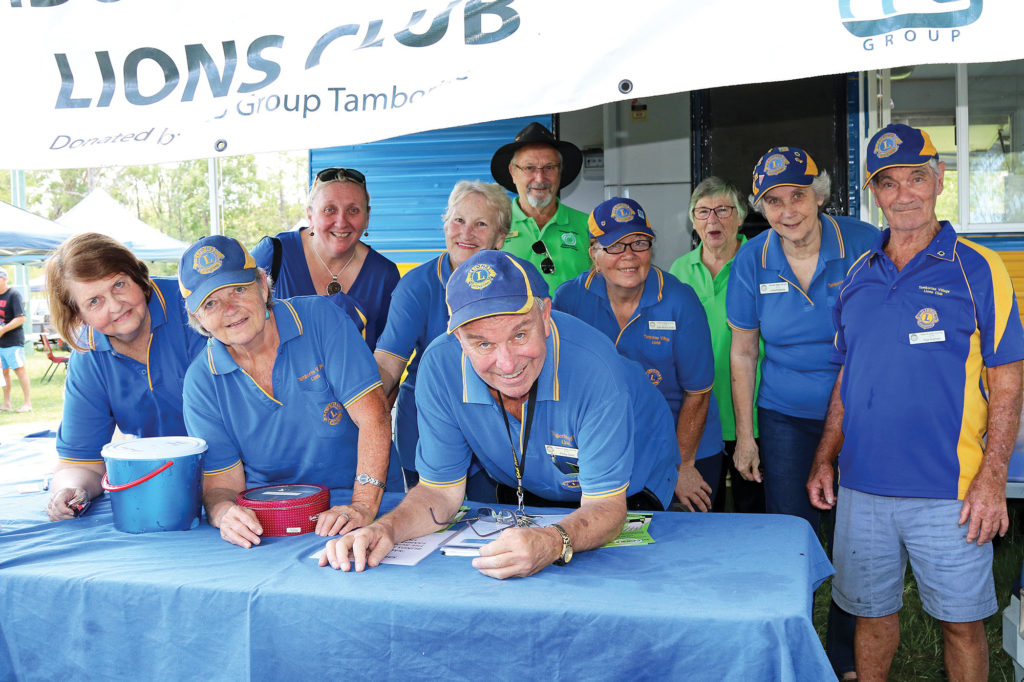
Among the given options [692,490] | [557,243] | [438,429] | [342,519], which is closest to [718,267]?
[557,243]

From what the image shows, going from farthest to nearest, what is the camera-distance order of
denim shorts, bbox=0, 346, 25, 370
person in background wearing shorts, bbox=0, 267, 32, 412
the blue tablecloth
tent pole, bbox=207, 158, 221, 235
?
denim shorts, bbox=0, 346, 25, 370 < person in background wearing shorts, bbox=0, 267, 32, 412 < tent pole, bbox=207, 158, 221, 235 < the blue tablecloth

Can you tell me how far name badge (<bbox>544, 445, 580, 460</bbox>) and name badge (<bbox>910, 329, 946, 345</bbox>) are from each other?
108 cm

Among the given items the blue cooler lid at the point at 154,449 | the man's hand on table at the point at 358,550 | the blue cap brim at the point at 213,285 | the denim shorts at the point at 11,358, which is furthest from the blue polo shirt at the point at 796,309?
the denim shorts at the point at 11,358

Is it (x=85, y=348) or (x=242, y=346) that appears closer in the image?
(x=242, y=346)

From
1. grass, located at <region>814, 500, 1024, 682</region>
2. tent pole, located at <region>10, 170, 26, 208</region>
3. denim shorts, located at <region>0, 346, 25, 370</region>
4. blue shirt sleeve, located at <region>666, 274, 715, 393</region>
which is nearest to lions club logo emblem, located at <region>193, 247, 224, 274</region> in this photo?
blue shirt sleeve, located at <region>666, 274, 715, 393</region>

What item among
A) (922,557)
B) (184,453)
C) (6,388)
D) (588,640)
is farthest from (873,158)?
(6,388)

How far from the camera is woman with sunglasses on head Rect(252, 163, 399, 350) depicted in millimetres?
3555

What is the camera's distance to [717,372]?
3945mm

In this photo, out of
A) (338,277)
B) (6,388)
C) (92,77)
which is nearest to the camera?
(92,77)

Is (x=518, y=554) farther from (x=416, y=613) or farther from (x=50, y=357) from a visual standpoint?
(x=50, y=357)

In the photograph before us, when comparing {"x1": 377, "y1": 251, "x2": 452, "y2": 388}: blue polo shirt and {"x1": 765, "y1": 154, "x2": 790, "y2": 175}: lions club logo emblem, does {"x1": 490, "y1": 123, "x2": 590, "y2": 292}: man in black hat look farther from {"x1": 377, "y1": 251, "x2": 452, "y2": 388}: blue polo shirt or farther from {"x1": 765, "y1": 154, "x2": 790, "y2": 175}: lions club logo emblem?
{"x1": 765, "y1": 154, "x2": 790, "y2": 175}: lions club logo emblem

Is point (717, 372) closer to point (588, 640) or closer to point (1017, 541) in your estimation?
point (1017, 541)

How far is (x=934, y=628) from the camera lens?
3732 mm

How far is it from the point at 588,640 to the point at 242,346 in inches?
54.1
